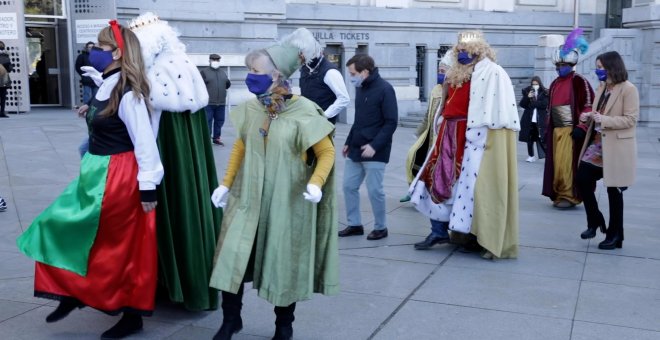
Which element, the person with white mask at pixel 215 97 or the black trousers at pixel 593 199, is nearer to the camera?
the black trousers at pixel 593 199

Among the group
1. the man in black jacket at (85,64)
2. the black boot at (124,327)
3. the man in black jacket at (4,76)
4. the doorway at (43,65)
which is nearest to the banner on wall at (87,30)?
the man in black jacket at (85,64)

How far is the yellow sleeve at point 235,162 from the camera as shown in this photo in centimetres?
437

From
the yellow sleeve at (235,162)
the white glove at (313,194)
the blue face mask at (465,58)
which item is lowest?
the white glove at (313,194)

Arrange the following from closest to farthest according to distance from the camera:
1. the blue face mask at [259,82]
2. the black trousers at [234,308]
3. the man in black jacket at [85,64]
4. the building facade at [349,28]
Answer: the blue face mask at [259,82], the black trousers at [234,308], the man in black jacket at [85,64], the building facade at [349,28]

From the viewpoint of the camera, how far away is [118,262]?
4.39 metres

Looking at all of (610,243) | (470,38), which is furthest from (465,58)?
(610,243)

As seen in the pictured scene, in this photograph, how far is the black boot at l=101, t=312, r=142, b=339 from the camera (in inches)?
178

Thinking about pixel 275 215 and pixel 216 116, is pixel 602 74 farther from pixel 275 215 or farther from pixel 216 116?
pixel 216 116

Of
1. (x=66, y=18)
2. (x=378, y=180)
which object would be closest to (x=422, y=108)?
(x=66, y=18)

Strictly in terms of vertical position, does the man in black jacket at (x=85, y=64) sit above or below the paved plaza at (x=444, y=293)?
above

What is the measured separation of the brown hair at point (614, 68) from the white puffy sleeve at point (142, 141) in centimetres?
428

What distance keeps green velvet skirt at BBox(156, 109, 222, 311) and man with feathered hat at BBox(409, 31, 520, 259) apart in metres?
2.44

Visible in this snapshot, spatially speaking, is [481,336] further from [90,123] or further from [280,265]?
[90,123]

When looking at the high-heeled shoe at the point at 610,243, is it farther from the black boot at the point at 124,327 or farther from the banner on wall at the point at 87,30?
the banner on wall at the point at 87,30
